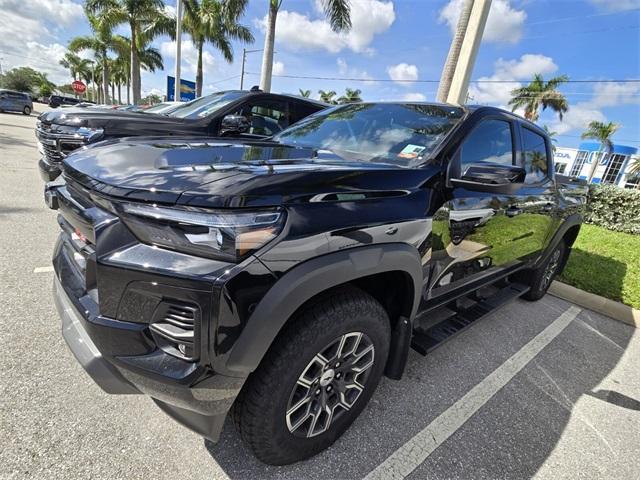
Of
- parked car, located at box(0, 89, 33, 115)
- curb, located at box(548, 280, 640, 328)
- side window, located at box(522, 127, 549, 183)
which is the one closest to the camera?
side window, located at box(522, 127, 549, 183)

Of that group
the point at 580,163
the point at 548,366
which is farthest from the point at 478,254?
the point at 580,163

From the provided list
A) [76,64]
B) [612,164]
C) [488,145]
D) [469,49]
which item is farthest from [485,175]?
[76,64]

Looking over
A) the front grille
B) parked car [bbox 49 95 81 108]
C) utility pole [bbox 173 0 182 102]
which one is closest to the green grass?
the front grille

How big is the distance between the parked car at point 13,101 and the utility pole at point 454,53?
29.3m

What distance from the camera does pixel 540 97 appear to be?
99.8 ft

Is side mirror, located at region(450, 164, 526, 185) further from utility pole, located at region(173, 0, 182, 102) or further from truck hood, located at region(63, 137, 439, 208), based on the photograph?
utility pole, located at region(173, 0, 182, 102)

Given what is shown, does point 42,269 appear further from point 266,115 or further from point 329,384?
point 266,115

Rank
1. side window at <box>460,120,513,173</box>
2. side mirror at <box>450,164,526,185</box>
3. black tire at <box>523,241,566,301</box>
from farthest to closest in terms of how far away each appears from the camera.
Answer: black tire at <box>523,241,566,301</box> → side window at <box>460,120,513,173</box> → side mirror at <box>450,164,526,185</box>

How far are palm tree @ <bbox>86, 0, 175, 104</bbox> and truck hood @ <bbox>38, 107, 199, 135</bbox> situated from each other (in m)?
19.5

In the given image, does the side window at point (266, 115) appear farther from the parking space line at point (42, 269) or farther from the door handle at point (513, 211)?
the door handle at point (513, 211)

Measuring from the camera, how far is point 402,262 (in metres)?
1.78

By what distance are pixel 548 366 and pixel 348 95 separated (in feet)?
149

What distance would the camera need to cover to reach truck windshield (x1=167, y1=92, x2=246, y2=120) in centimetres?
525

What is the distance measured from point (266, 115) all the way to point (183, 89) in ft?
57.9
